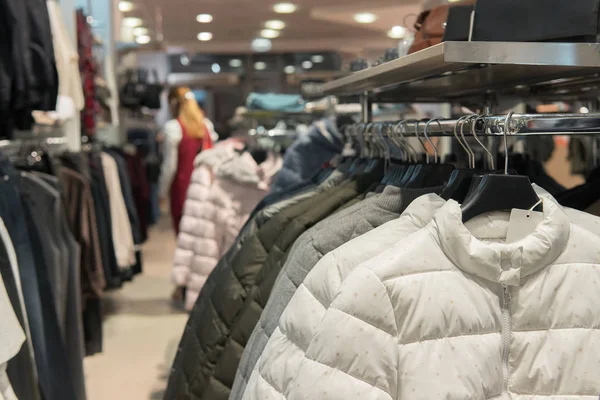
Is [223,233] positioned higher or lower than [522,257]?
lower

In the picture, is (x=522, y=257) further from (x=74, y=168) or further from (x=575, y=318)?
(x=74, y=168)

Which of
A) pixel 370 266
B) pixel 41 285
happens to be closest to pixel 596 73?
pixel 370 266

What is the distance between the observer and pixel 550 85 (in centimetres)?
174

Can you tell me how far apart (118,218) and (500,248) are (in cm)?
324

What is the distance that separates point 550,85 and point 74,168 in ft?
7.64

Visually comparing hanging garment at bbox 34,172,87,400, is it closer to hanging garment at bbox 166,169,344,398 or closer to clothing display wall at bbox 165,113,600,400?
hanging garment at bbox 166,169,344,398

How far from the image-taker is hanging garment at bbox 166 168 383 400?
1.44 meters

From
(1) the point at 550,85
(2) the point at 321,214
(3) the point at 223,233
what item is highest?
(1) the point at 550,85

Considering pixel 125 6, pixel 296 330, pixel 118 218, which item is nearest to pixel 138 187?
pixel 118 218

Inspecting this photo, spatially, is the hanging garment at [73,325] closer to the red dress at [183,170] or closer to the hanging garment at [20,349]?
the hanging garment at [20,349]

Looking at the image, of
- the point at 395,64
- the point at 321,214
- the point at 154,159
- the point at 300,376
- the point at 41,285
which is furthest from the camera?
the point at 154,159

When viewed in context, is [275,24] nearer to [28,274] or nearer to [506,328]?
[28,274]

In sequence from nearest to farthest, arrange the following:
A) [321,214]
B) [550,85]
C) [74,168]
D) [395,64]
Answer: [395,64], [321,214], [550,85], [74,168]

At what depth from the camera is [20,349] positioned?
166 centimetres
